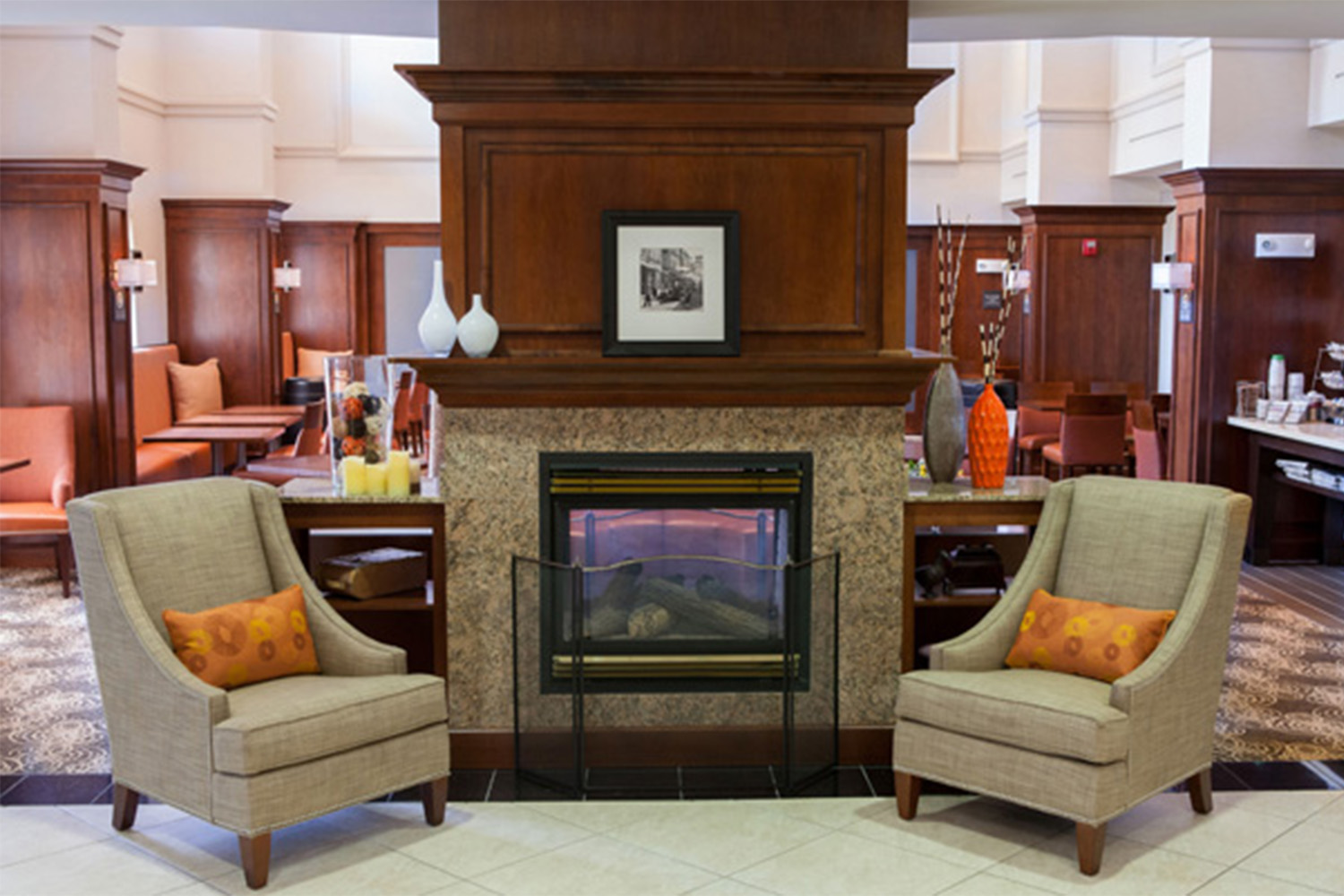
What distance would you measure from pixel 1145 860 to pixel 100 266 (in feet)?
21.8

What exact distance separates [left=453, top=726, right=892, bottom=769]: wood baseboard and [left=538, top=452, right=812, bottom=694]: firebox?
0.63ft

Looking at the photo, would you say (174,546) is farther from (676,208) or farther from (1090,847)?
(1090,847)

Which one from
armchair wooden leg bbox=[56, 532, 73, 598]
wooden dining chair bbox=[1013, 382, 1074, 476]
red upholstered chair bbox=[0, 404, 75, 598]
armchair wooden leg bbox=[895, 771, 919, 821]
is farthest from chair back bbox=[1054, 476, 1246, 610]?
wooden dining chair bbox=[1013, 382, 1074, 476]

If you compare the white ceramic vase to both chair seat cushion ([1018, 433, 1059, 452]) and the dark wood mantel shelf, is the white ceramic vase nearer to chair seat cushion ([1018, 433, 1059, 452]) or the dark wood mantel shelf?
the dark wood mantel shelf

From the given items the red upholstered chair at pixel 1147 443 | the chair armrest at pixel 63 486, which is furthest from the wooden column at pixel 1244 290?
the chair armrest at pixel 63 486

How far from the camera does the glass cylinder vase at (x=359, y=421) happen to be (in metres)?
5.00

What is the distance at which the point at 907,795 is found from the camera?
4477mm

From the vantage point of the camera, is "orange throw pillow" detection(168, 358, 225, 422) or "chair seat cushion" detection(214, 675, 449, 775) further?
"orange throw pillow" detection(168, 358, 225, 422)

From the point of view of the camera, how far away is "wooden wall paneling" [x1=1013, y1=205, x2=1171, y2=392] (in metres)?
12.3

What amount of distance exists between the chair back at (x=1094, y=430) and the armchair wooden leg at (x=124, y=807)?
6974mm

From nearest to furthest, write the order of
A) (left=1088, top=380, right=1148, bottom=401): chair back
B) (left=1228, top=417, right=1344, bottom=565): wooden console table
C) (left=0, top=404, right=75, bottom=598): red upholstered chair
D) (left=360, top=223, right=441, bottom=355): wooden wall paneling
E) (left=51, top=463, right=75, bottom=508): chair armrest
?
(left=51, top=463, right=75, bottom=508): chair armrest < (left=0, top=404, right=75, bottom=598): red upholstered chair < (left=1228, top=417, right=1344, bottom=565): wooden console table < (left=1088, top=380, right=1148, bottom=401): chair back < (left=360, top=223, right=441, bottom=355): wooden wall paneling

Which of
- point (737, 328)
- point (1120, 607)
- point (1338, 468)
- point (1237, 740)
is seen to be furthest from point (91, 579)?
point (1338, 468)

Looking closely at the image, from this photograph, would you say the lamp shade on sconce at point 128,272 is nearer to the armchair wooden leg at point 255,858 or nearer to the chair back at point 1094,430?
the armchair wooden leg at point 255,858

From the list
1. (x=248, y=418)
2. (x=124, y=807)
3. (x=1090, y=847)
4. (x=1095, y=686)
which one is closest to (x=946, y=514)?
(x=1095, y=686)
